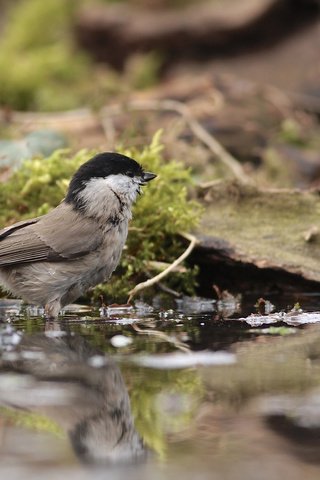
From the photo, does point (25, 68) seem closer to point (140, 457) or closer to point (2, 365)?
point (2, 365)

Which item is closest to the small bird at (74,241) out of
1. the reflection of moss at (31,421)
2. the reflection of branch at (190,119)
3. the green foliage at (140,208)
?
the green foliage at (140,208)

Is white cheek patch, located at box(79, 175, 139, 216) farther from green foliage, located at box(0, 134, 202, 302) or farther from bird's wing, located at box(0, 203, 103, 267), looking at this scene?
green foliage, located at box(0, 134, 202, 302)

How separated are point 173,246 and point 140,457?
3365mm

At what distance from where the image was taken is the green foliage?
5.58 m

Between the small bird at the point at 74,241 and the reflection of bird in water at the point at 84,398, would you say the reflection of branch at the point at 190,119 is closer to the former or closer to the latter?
the small bird at the point at 74,241

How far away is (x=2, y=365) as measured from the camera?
346 centimetres

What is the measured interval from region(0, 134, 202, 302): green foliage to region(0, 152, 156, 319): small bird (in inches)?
25.5

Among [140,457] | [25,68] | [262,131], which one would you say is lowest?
[140,457]

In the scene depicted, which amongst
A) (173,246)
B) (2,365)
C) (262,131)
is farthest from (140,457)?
(262,131)

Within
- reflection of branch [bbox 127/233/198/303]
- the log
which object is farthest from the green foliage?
the log

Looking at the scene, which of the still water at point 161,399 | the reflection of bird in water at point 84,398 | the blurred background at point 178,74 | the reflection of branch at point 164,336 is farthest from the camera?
the blurred background at point 178,74

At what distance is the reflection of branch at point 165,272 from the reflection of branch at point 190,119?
7.43 ft

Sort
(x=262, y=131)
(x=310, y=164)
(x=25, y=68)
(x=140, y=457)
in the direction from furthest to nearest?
1. (x=25, y=68)
2. (x=262, y=131)
3. (x=310, y=164)
4. (x=140, y=457)

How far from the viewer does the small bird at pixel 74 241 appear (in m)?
4.79
